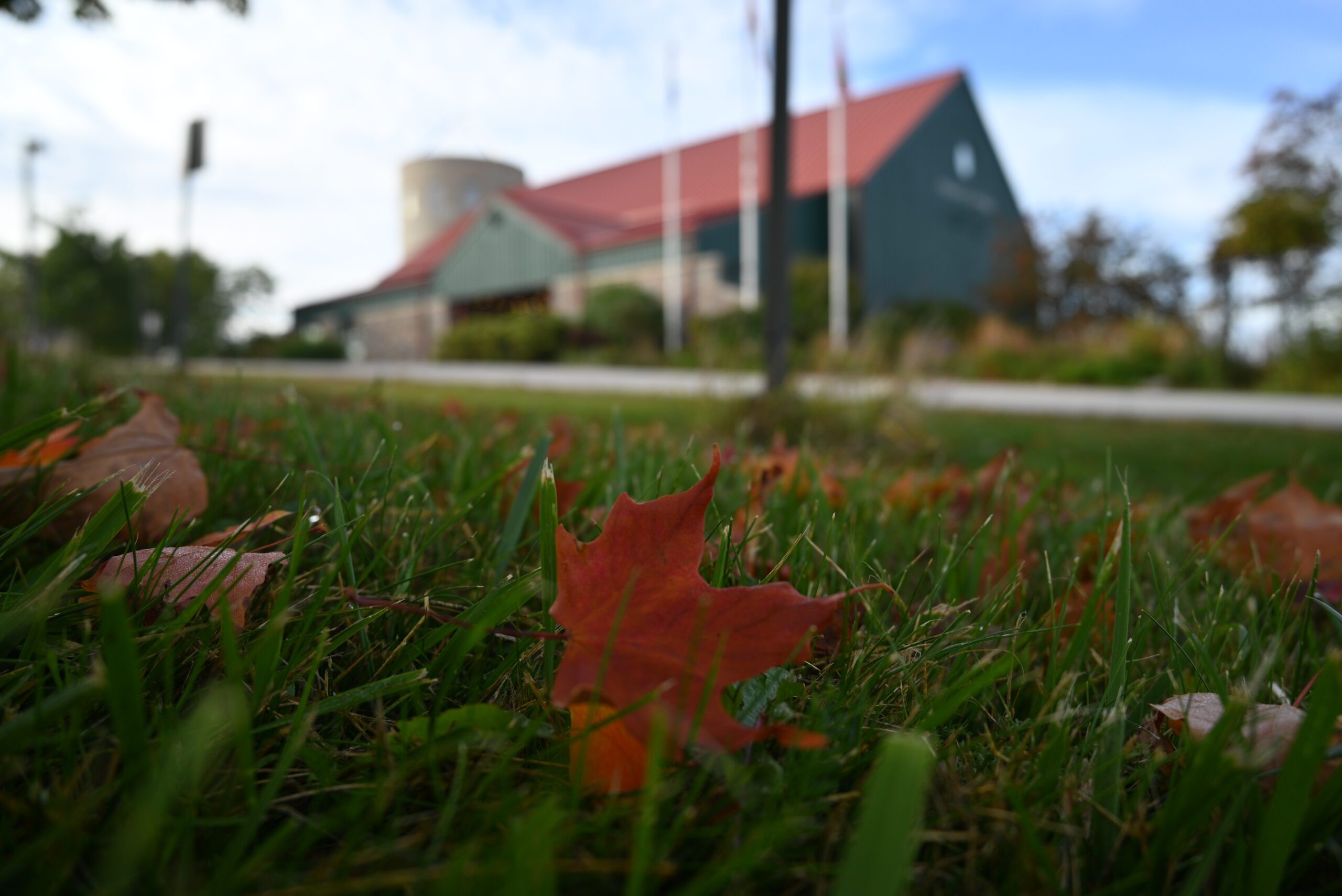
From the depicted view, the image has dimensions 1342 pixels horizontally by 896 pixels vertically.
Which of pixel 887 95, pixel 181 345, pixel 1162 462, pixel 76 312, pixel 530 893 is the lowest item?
pixel 1162 462

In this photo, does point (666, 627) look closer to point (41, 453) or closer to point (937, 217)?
point (41, 453)

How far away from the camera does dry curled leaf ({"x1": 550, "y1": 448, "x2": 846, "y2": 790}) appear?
502mm

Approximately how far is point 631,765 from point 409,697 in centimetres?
21

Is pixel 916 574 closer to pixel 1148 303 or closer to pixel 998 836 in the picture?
pixel 998 836

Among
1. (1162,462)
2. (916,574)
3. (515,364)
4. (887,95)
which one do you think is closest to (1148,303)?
(887,95)

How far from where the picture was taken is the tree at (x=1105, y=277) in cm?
2303

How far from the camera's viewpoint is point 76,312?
37.2 metres

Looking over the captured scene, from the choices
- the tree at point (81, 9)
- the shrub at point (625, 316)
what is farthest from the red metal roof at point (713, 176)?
the tree at point (81, 9)

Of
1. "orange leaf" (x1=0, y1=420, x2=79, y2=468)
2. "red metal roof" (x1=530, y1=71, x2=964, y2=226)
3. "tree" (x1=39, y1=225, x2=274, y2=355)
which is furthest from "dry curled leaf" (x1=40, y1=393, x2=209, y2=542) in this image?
"tree" (x1=39, y1=225, x2=274, y2=355)

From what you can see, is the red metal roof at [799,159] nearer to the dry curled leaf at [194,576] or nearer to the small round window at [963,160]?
the small round window at [963,160]

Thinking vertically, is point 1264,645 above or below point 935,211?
below

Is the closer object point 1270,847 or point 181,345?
point 1270,847

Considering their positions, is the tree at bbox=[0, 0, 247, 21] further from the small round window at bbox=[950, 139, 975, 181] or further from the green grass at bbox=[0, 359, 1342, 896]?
the small round window at bbox=[950, 139, 975, 181]

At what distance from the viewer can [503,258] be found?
27.0m
